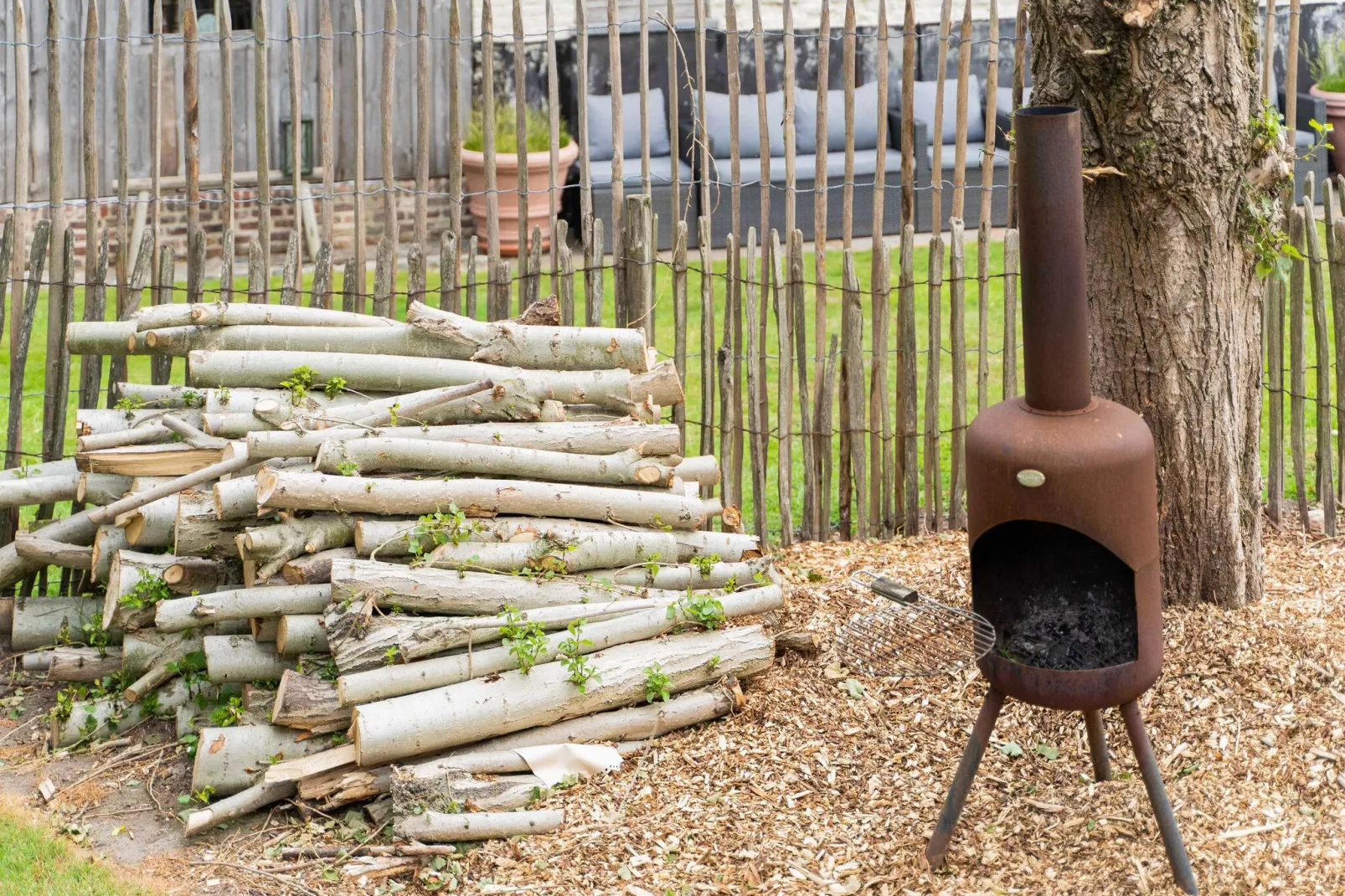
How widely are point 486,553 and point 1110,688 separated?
1.97m

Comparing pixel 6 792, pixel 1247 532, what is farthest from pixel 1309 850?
pixel 6 792

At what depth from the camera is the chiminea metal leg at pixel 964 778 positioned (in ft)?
12.4

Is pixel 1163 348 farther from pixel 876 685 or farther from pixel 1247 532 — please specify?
pixel 876 685

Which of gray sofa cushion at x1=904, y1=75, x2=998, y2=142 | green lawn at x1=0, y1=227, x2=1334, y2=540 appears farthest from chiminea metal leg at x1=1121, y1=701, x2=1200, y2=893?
gray sofa cushion at x1=904, y1=75, x2=998, y2=142

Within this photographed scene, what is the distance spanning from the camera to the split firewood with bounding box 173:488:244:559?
4.67m

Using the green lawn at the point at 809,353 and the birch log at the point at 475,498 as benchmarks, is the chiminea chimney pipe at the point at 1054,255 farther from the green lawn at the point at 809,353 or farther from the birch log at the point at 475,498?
the green lawn at the point at 809,353

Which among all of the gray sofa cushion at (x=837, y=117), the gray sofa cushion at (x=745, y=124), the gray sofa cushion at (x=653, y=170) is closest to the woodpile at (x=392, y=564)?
the gray sofa cushion at (x=653, y=170)

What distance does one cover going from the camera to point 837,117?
11898 millimetres

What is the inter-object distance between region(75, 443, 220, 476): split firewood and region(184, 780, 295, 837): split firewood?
3.69 ft

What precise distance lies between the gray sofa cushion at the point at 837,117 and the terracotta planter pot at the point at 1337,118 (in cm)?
316

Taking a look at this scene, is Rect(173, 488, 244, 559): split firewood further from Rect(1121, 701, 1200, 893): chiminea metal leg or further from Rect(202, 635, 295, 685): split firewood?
Rect(1121, 701, 1200, 893): chiminea metal leg

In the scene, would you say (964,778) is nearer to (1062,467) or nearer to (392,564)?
(1062,467)

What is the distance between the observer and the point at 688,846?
13.4ft

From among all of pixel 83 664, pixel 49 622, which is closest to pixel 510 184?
pixel 49 622
